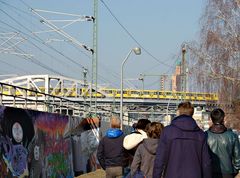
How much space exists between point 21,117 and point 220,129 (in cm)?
580

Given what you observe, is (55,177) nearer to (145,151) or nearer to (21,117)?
(21,117)

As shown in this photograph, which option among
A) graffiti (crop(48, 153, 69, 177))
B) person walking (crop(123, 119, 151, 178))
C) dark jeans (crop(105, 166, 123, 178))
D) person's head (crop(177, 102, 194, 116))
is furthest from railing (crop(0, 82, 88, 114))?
person's head (crop(177, 102, 194, 116))

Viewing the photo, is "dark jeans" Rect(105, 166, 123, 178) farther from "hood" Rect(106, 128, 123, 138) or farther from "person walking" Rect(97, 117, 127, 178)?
"hood" Rect(106, 128, 123, 138)

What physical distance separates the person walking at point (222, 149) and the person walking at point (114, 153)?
247 cm

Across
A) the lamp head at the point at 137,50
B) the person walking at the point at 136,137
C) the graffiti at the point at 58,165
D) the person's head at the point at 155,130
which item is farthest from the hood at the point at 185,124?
the lamp head at the point at 137,50

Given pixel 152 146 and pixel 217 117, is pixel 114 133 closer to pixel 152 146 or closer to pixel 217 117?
pixel 152 146

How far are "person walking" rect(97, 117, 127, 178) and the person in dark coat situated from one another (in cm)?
381

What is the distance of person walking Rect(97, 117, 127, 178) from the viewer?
11.2 m

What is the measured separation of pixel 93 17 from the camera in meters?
32.0

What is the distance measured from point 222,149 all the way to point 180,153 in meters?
1.79

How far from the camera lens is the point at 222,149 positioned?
8914mm

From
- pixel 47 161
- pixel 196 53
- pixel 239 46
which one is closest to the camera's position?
pixel 47 161

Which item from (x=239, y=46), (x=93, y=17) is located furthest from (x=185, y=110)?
(x=239, y=46)

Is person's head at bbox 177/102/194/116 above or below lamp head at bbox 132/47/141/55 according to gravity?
below
